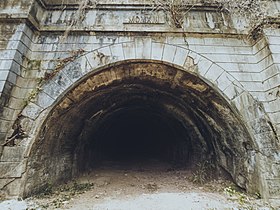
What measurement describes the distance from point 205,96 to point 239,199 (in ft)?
7.28

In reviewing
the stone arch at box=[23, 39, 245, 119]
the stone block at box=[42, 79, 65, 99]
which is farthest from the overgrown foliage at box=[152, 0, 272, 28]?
the stone block at box=[42, 79, 65, 99]

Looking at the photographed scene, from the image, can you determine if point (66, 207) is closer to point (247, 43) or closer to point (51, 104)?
point (51, 104)

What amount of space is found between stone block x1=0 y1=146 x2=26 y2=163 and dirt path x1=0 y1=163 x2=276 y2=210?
30.0 inches

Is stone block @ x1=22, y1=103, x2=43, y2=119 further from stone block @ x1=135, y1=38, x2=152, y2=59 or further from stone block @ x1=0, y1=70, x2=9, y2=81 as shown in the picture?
stone block @ x1=135, y1=38, x2=152, y2=59

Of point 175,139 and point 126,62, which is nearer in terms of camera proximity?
point 126,62

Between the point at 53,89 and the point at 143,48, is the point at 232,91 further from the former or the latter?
the point at 53,89

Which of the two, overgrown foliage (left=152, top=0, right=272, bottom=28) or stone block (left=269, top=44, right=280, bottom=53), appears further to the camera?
overgrown foliage (left=152, top=0, right=272, bottom=28)

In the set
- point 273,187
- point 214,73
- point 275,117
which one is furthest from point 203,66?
point 273,187

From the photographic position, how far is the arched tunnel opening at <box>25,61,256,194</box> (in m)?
4.06

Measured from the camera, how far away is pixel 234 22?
459 cm

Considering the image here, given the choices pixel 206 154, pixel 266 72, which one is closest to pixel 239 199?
pixel 206 154

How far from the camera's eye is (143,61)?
165 inches

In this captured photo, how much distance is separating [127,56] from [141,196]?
3.08 metres

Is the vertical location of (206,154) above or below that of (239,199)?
above
